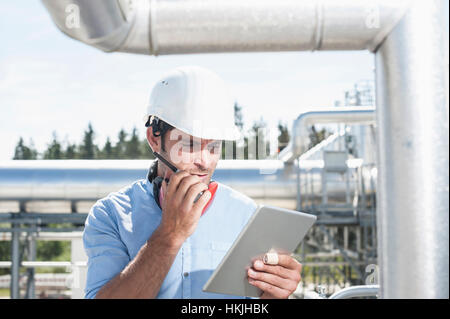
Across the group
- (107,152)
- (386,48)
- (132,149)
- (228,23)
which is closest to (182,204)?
(228,23)

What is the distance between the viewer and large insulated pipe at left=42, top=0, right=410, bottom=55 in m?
1.42

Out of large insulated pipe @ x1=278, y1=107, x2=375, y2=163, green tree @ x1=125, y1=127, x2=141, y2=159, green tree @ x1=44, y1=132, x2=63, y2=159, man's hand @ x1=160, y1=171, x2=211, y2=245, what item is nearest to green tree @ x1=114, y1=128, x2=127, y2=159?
green tree @ x1=125, y1=127, x2=141, y2=159

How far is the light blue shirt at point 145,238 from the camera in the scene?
1407 millimetres

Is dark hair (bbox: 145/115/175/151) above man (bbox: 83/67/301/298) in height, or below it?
above

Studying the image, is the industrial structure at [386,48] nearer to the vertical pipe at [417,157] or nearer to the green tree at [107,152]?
the vertical pipe at [417,157]

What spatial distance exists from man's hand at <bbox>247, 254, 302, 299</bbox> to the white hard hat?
0.43 m

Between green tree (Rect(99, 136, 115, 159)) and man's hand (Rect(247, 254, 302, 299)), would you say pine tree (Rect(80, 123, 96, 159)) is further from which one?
man's hand (Rect(247, 254, 302, 299))

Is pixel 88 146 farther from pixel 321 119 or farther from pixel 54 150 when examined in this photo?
pixel 321 119

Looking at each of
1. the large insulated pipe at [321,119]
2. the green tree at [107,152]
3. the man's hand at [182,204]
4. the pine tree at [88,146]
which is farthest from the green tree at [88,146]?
the man's hand at [182,204]

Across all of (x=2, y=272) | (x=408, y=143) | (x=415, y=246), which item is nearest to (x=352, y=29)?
(x=408, y=143)

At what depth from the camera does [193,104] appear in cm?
147

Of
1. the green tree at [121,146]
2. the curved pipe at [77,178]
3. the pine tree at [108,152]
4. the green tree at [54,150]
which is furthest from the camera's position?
the green tree at [121,146]

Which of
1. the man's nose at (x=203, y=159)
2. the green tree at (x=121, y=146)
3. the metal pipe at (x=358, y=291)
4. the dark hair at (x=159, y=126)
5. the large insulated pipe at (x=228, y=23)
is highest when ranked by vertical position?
the green tree at (x=121, y=146)

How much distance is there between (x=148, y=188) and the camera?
1594 millimetres
